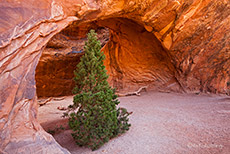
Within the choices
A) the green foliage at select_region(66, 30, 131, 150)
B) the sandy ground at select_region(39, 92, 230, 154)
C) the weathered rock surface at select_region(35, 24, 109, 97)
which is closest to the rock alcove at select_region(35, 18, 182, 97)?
the weathered rock surface at select_region(35, 24, 109, 97)

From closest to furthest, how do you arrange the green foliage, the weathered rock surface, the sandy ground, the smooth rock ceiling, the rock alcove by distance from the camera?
the smooth rock ceiling
the sandy ground
the green foliage
the rock alcove
the weathered rock surface

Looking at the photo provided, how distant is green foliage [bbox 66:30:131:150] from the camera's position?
2936 mm

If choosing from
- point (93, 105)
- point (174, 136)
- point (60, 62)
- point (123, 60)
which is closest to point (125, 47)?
point (123, 60)

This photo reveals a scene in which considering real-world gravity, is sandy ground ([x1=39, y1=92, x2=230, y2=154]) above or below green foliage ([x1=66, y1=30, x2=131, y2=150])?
below

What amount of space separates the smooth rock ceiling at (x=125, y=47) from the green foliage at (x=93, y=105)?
0.64 metres

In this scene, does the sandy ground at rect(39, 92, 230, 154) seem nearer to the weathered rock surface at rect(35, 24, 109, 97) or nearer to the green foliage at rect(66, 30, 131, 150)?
the green foliage at rect(66, 30, 131, 150)

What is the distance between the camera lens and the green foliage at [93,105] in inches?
116

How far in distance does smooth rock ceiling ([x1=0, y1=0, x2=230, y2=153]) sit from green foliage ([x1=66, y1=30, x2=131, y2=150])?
25.1 inches

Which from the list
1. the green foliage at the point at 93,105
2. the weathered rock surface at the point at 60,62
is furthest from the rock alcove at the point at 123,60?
the green foliage at the point at 93,105

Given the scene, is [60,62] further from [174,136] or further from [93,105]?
[174,136]

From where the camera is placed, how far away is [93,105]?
3055mm

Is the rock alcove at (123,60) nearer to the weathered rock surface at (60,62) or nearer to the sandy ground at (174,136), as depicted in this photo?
the weathered rock surface at (60,62)

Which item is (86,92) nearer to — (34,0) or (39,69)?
(34,0)

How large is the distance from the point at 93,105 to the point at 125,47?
22.5 ft
